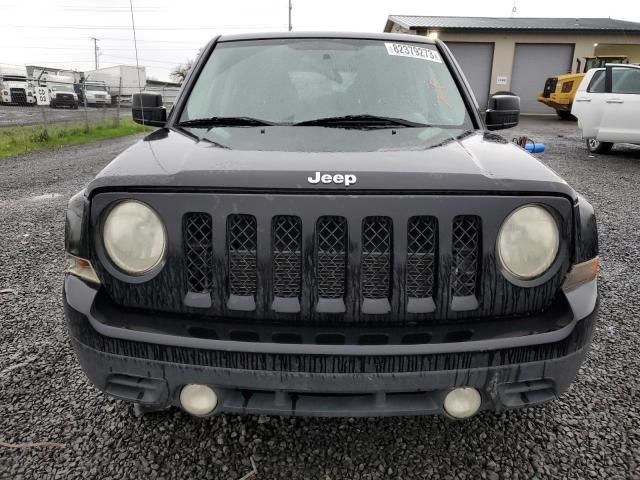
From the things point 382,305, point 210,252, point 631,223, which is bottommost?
point 631,223

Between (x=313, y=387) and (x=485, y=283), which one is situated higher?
(x=485, y=283)

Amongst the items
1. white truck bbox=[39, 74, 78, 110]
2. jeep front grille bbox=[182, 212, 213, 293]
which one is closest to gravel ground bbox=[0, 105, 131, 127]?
white truck bbox=[39, 74, 78, 110]

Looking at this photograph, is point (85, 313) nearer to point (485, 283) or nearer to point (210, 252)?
point (210, 252)

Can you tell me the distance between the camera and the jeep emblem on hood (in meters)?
1.54

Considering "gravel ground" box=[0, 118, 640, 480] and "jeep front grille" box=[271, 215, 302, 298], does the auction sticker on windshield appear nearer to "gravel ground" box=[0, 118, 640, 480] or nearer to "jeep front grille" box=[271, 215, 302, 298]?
"jeep front grille" box=[271, 215, 302, 298]

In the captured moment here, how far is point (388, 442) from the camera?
6.55 ft

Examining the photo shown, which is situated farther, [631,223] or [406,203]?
[631,223]

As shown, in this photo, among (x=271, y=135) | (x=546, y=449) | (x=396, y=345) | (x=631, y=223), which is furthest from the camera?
(x=631, y=223)

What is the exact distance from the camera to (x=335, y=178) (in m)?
1.55

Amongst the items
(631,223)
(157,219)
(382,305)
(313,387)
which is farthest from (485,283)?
(631,223)

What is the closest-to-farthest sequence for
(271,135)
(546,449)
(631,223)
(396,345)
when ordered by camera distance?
1. (396,345)
2. (546,449)
3. (271,135)
4. (631,223)

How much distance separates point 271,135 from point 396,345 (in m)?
1.10

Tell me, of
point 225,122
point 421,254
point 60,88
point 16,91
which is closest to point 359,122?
point 225,122

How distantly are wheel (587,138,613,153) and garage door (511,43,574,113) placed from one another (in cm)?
1521
